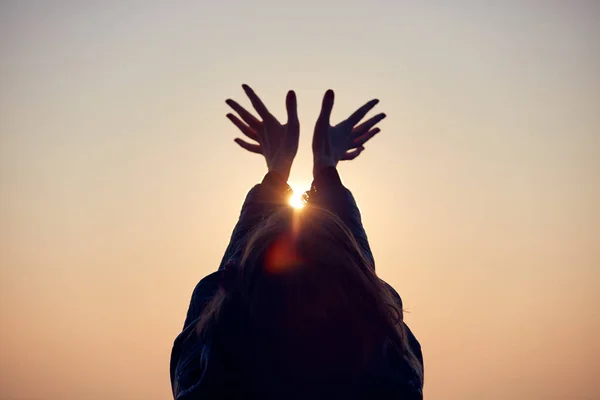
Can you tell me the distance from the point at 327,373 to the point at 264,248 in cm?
39

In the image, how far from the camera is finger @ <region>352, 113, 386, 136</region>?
3.56 metres

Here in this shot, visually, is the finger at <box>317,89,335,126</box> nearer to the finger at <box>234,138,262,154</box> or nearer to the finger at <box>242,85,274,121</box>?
the finger at <box>242,85,274,121</box>

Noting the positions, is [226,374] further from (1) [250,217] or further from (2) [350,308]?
(1) [250,217]

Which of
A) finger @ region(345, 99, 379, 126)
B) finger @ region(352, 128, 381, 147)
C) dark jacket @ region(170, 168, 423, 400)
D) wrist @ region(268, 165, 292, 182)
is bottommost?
dark jacket @ region(170, 168, 423, 400)

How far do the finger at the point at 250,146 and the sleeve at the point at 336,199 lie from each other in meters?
0.56

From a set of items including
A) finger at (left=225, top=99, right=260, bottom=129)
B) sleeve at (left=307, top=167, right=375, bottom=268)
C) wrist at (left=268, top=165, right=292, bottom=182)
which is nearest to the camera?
sleeve at (left=307, top=167, right=375, bottom=268)

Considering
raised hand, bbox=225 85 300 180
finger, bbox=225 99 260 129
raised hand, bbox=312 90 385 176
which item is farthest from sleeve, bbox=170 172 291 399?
finger, bbox=225 99 260 129

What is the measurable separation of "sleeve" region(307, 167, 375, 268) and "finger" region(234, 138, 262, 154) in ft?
1.83

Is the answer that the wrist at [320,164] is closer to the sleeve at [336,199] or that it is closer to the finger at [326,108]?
the sleeve at [336,199]

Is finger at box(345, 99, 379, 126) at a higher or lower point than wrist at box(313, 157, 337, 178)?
higher

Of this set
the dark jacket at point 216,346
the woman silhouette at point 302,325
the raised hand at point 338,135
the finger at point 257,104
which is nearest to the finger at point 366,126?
the raised hand at point 338,135

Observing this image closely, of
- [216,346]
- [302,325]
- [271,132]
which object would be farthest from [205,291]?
[271,132]

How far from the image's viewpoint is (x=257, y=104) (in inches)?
129

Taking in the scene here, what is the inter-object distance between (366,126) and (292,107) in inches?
30.6
